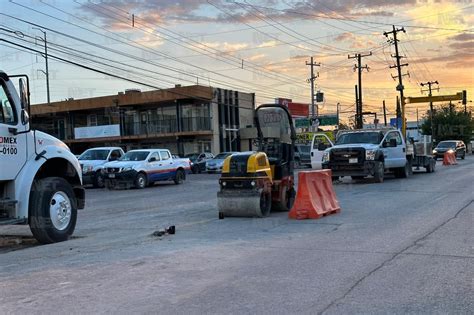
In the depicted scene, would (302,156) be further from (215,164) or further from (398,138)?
(398,138)

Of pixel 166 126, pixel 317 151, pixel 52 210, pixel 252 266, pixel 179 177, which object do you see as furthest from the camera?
pixel 166 126

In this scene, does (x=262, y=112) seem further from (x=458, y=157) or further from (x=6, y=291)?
(x=458, y=157)

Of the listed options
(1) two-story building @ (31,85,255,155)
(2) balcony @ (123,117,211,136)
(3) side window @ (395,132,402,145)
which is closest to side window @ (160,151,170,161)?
(3) side window @ (395,132,402,145)

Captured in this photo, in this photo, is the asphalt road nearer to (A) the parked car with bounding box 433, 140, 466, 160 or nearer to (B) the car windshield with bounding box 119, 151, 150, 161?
(B) the car windshield with bounding box 119, 151, 150, 161

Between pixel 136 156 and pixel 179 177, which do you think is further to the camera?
pixel 179 177

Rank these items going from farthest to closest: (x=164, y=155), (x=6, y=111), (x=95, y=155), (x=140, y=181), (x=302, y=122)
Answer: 1. (x=302, y=122)
2. (x=95, y=155)
3. (x=164, y=155)
4. (x=140, y=181)
5. (x=6, y=111)

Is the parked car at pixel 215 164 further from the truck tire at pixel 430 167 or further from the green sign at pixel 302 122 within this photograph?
the green sign at pixel 302 122

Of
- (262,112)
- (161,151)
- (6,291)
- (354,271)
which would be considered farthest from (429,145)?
(6,291)

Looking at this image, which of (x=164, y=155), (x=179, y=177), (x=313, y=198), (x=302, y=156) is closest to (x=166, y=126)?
(x=302, y=156)

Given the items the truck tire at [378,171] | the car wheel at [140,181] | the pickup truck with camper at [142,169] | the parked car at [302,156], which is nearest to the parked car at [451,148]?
the parked car at [302,156]

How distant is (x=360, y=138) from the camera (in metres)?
22.2

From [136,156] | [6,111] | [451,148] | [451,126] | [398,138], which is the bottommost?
[451,148]

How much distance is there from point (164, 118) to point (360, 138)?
31556 mm

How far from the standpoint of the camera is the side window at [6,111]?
848cm
